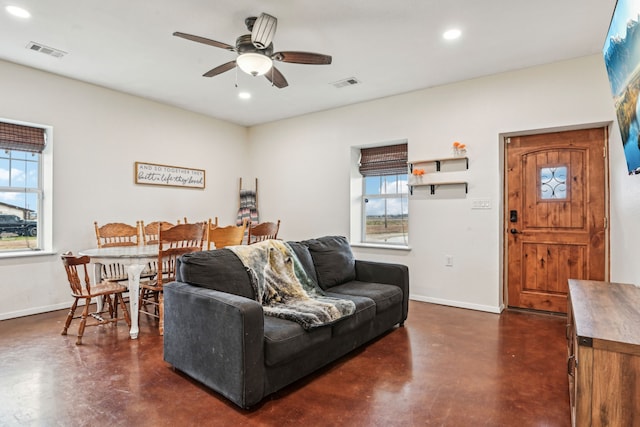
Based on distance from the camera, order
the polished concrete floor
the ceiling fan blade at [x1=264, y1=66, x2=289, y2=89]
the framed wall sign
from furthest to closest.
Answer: the framed wall sign → the ceiling fan blade at [x1=264, y1=66, x2=289, y2=89] → the polished concrete floor

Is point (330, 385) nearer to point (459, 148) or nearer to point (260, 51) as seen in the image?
point (260, 51)

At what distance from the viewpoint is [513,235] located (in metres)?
3.93

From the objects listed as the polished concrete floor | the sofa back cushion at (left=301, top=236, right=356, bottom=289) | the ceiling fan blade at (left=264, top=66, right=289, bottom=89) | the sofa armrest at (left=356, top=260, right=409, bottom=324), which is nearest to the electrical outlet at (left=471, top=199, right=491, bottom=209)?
the sofa armrest at (left=356, top=260, right=409, bottom=324)

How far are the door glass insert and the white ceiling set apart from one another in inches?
44.0

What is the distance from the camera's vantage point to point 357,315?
262 centimetres

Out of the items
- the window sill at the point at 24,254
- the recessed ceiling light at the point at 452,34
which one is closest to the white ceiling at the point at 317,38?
the recessed ceiling light at the point at 452,34

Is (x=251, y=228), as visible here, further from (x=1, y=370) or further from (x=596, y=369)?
(x=596, y=369)

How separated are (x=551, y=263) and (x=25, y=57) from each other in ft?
19.0

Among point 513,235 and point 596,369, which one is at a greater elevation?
point 513,235

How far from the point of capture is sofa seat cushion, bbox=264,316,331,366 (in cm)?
199

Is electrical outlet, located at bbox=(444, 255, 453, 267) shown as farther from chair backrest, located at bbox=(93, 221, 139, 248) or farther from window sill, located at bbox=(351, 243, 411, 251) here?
chair backrest, located at bbox=(93, 221, 139, 248)

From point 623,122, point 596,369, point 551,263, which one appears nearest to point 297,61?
point 623,122

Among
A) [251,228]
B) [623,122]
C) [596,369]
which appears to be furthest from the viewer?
[251,228]

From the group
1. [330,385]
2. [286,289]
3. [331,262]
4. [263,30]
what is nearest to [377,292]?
[331,262]
